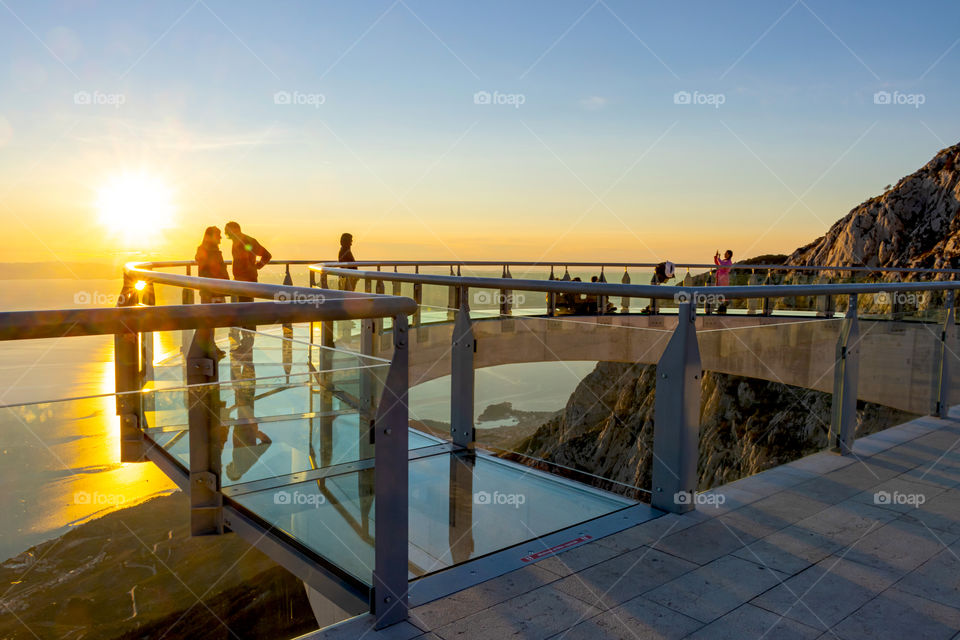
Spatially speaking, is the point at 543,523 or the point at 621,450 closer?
the point at 543,523

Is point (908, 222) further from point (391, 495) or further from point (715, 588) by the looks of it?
point (391, 495)

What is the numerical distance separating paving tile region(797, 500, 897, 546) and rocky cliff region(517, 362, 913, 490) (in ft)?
1.97

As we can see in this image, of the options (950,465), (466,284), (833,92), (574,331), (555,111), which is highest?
(833,92)

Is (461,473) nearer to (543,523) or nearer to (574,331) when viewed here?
(543,523)

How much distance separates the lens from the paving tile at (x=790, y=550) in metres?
2.82

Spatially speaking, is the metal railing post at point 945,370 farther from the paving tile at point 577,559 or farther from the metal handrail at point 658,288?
the paving tile at point 577,559

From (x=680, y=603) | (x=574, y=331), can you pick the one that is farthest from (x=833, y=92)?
(x=680, y=603)

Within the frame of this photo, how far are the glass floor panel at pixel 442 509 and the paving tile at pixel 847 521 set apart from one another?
0.96 metres

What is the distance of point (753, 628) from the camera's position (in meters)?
2.26

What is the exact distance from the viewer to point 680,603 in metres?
2.44

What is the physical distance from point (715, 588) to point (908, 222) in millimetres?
67493

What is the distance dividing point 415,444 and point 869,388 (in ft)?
12.0

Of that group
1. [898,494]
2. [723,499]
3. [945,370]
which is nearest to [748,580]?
[723,499]

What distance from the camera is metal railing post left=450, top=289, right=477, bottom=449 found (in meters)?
4.20
